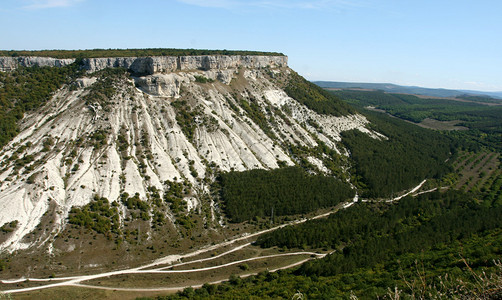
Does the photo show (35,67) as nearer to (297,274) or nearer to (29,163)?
(29,163)

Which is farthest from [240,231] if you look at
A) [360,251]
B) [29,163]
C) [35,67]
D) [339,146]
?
[35,67]

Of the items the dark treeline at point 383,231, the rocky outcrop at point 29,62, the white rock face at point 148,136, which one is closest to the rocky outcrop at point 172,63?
the white rock face at point 148,136

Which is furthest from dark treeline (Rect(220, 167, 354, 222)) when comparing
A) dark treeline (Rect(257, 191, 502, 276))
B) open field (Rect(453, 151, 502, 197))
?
open field (Rect(453, 151, 502, 197))

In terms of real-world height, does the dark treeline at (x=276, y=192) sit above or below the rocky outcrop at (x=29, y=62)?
below

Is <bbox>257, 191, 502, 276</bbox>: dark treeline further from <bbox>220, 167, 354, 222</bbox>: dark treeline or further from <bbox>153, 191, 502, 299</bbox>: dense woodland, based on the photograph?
<bbox>220, 167, 354, 222</bbox>: dark treeline

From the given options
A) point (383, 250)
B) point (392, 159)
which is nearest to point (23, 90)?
point (383, 250)

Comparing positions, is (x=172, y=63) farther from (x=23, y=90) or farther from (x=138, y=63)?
(x=23, y=90)

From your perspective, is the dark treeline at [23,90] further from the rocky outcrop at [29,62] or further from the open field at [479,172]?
the open field at [479,172]
